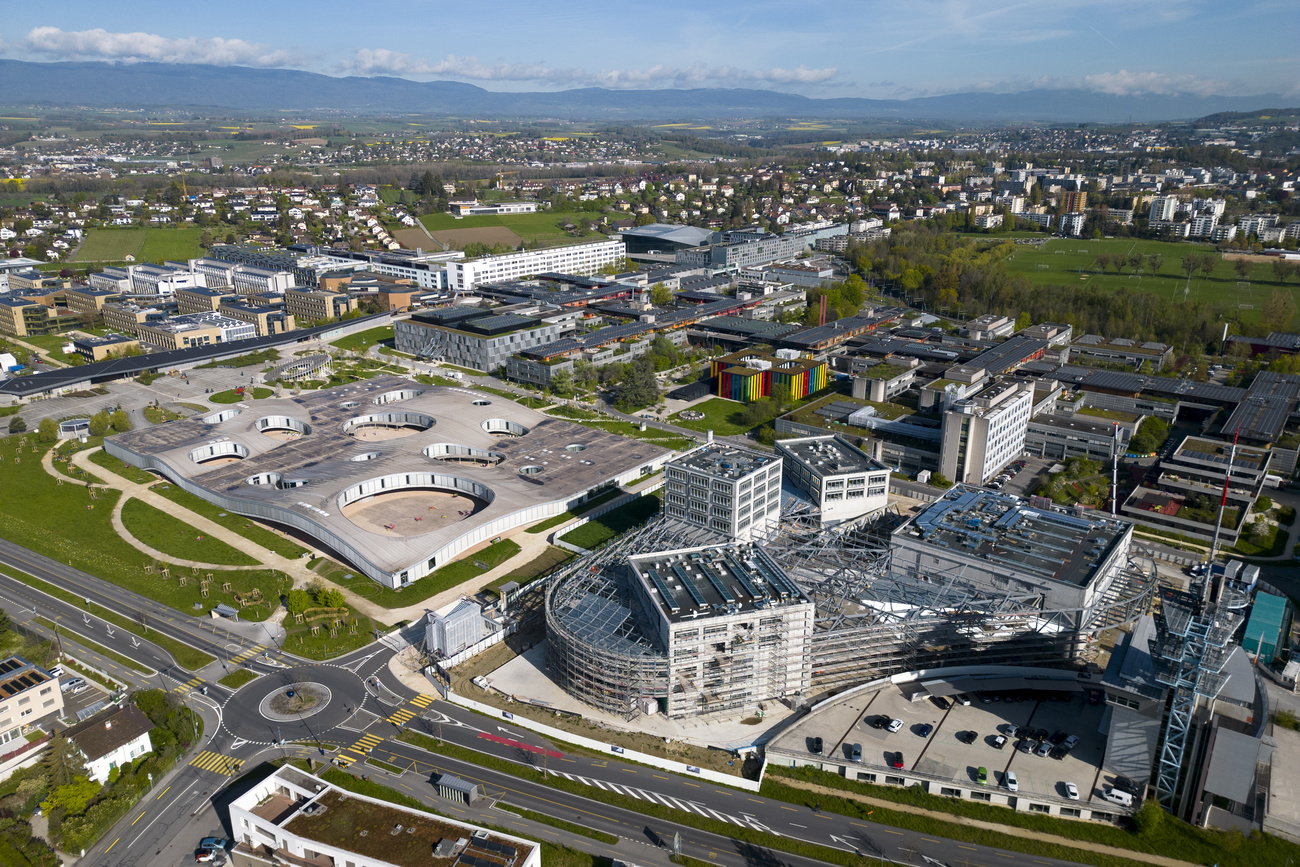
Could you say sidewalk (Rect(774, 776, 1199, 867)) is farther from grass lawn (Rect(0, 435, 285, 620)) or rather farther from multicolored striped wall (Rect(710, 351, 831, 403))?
multicolored striped wall (Rect(710, 351, 831, 403))

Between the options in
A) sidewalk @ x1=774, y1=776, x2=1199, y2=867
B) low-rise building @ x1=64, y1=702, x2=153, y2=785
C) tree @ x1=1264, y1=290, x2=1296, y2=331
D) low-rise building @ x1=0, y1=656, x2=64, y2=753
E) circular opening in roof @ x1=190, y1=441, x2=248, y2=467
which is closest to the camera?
sidewalk @ x1=774, y1=776, x2=1199, y2=867

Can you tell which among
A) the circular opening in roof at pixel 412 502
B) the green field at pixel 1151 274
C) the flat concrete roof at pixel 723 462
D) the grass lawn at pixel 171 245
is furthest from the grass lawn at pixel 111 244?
the green field at pixel 1151 274

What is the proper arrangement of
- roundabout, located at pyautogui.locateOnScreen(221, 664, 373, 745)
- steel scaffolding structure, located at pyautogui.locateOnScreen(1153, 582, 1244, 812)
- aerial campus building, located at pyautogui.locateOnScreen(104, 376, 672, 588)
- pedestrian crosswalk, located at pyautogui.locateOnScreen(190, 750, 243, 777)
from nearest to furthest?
steel scaffolding structure, located at pyautogui.locateOnScreen(1153, 582, 1244, 812), pedestrian crosswalk, located at pyautogui.locateOnScreen(190, 750, 243, 777), roundabout, located at pyautogui.locateOnScreen(221, 664, 373, 745), aerial campus building, located at pyautogui.locateOnScreen(104, 376, 672, 588)

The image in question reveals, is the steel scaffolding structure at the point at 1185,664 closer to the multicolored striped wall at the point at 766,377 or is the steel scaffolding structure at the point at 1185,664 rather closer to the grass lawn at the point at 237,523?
the grass lawn at the point at 237,523

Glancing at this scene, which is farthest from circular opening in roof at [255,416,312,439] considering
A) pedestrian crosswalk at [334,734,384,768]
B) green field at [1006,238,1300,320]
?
green field at [1006,238,1300,320]

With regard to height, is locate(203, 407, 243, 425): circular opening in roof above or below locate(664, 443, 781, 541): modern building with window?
below

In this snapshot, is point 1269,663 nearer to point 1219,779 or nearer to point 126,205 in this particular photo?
point 1219,779

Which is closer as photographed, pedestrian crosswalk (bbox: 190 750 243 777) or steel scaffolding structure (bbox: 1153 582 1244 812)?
steel scaffolding structure (bbox: 1153 582 1244 812)
